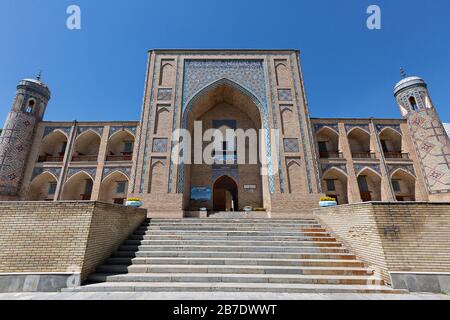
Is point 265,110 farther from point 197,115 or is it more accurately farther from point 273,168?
point 197,115

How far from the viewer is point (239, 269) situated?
14.5 ft

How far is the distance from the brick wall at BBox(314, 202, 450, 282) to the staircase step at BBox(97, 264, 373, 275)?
19.5 inches

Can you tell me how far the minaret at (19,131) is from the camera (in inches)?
461

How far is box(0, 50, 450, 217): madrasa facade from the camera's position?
11062 millimetres

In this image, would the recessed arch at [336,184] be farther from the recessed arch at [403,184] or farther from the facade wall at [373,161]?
the recessed arch at [403,184]

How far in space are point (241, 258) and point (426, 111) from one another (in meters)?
16.0

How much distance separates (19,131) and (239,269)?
51.9 feet

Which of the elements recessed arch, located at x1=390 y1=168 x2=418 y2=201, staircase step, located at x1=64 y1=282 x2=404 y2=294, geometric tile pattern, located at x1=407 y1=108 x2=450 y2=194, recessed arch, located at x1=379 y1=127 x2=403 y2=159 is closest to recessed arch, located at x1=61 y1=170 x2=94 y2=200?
staircase step, located at x1=64 y1=282 x2=404 y2=294

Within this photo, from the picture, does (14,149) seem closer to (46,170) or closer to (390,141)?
(46,170)

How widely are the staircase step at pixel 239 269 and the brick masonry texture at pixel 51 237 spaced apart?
1.90 ft
